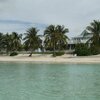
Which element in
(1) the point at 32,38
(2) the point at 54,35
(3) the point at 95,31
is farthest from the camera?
(1) the point at 32,38

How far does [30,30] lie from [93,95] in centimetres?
8268

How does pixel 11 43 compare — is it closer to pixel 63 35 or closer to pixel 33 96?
pixel 63 35

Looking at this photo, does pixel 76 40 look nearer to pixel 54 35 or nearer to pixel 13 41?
pixel 13 41

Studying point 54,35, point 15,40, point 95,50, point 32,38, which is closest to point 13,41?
point 15,40

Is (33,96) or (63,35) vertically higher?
(63,35)

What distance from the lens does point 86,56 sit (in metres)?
87.2

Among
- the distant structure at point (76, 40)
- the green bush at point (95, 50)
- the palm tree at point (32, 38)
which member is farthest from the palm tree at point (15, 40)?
the green bush at point (95, 50)

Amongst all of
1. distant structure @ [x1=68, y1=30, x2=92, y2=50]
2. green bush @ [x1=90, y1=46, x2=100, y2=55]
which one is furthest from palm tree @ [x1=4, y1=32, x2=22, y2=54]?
green bush @ [x1=90, y1=46, x2=100, y2=55]

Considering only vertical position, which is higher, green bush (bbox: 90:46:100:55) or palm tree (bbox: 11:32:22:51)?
palm tree (bbox: 11:32:22:51)

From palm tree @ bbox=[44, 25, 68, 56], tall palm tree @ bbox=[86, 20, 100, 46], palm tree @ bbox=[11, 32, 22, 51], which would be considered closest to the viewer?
tall palm tree @ bbox=[86, 20, 100, 46]

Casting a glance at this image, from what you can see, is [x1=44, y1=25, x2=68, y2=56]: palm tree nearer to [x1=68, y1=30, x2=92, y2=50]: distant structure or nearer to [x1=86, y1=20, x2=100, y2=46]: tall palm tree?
[x1=86, y1=20, x2=100, y2=46]: tall palm tree

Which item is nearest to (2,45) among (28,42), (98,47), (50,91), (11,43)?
(11,43)

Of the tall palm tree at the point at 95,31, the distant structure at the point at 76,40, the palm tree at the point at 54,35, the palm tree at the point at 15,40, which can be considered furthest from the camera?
the distant structure at the point at 76,40

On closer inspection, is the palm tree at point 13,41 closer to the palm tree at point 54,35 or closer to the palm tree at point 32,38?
the palm tree at point 32,38
